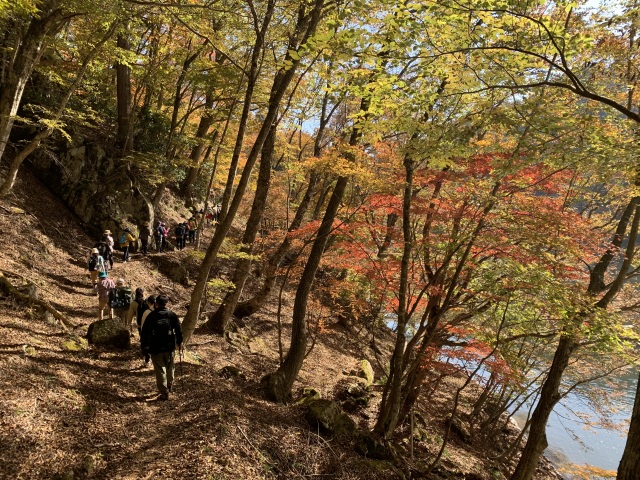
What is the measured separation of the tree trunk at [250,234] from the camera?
32.7 feet

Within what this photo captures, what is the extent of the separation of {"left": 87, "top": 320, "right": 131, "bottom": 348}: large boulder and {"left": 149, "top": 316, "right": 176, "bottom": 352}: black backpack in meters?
2.17

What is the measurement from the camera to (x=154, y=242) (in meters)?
15.6

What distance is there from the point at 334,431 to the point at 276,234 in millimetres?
8899

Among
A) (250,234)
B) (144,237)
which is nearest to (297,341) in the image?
(250,234)

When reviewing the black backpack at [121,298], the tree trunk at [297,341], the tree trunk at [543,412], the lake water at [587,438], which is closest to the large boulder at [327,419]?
the tree trunk at [297,341]

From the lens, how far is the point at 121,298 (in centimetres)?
862

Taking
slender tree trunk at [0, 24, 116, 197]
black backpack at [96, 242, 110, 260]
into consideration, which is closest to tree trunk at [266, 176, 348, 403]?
black backpack at [96, 242, 110, 260]

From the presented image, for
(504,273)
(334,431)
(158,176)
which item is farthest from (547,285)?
(158,176)

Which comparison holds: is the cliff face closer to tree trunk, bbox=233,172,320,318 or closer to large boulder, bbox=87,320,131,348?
tree trunk, bbox=233,172,320,318

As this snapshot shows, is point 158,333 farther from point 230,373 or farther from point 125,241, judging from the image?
point 125,241

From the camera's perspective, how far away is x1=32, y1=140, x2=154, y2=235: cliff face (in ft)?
43.8

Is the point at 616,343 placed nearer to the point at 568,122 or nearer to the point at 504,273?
the point at 504,273

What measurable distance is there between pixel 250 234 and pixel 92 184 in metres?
8.03

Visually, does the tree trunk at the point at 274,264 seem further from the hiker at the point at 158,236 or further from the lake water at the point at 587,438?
the lake water at the point at 587,438
